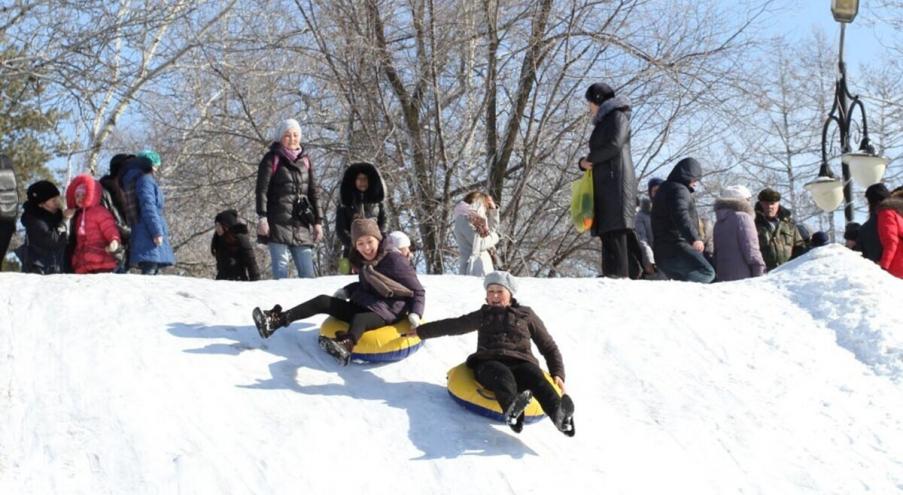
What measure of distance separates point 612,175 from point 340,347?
3192 millimetres

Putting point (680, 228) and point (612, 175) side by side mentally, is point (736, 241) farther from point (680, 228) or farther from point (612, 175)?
point (612, 175)

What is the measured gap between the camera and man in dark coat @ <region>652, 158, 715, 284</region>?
9.67 metres

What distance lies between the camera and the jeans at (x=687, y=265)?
31.9 feet

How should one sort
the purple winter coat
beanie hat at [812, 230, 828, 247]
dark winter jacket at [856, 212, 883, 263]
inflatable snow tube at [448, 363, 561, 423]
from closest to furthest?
inflatable snow tube at [448, 363, 561, 423] → the purple winter coat → dark winter jacket at [856, 212, 883, 263] → beanie hat at [812, 230, 828, 247]

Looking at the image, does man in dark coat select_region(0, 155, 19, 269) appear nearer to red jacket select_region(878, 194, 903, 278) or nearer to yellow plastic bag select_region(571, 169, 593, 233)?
yellow plastic bag select_region(571, 169, 593, 233)

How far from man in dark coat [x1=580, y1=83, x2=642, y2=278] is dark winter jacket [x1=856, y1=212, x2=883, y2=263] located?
2.50 metres

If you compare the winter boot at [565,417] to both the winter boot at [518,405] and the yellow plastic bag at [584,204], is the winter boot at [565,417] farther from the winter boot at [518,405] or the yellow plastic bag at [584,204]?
the yellow plastic bag at [584,204]

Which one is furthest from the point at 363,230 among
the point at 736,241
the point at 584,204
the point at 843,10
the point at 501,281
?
the point at 843,10

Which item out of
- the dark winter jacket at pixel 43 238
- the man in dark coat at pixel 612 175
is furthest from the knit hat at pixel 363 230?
the dark winter jacket at pixel 43 238

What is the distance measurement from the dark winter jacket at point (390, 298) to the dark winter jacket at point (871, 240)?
484cm

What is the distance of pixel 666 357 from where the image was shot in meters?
8.05

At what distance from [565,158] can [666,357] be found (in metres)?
7.47

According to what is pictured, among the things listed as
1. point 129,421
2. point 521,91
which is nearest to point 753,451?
point 129,421

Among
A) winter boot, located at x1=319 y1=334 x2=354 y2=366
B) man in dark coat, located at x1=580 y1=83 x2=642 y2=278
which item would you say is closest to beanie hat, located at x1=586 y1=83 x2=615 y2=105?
man in dark coat, located at x1=580 y1=83 x2=642 y2=278
